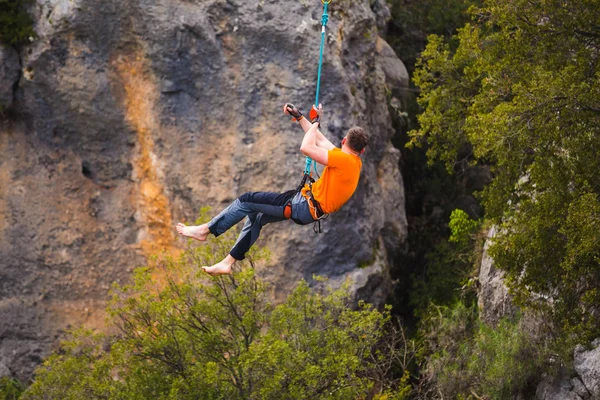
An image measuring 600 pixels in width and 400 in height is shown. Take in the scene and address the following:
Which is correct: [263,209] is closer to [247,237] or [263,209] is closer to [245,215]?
[245,215]

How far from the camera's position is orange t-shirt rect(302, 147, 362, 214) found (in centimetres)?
1077

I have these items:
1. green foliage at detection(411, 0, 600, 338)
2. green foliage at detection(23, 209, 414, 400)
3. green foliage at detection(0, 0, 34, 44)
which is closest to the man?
green foliage at detection(411, 0, 600, 338)

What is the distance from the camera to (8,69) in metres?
18.9

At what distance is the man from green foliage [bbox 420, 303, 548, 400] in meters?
6.36

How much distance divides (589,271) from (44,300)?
10.2 m

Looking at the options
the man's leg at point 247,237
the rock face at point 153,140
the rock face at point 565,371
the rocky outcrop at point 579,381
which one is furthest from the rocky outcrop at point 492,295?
the man's leg at point 247,237

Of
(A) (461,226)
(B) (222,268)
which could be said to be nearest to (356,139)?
(B) (222,268)

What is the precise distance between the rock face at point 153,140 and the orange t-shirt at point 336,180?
7.41 meters

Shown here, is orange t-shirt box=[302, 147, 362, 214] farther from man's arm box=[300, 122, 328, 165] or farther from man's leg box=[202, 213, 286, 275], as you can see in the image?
man's leg box=[202, 213, 286, 275]

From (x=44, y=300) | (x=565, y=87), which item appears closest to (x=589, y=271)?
(x=565, y=87)

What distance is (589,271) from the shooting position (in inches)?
547

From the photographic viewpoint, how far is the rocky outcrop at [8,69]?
18859 millimetres

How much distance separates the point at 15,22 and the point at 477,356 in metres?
9.65

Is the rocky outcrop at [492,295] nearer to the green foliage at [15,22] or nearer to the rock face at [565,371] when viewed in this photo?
the rock face at [565,371]
